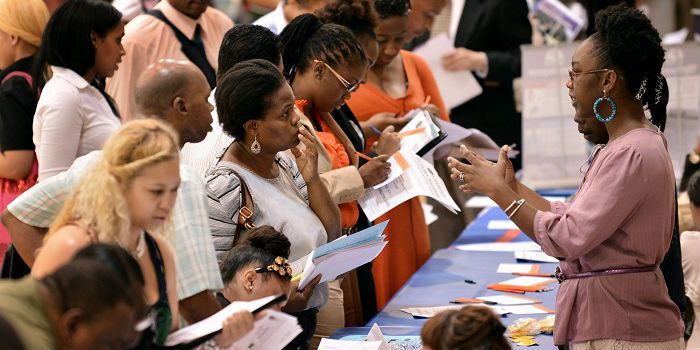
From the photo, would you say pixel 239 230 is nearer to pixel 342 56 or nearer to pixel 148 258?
pixel 148 258

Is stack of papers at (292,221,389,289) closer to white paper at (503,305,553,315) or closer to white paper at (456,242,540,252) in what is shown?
white paper at (503,305,553,315)

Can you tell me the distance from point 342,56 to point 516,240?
1750mm

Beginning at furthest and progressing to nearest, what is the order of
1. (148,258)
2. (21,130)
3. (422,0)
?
(422,0) < (21,130) < (148,258)

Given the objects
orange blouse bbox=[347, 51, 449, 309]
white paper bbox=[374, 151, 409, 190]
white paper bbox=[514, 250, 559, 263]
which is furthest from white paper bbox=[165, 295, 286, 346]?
white paper bbox=[514, 250, 559, 263]

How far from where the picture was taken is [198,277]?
287cm

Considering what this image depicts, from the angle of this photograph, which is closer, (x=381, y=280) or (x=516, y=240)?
(x=381, y=280)

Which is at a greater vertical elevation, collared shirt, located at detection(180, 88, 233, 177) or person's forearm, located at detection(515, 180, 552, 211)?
collared shirt, located at detection(180, 88, 233, 177)

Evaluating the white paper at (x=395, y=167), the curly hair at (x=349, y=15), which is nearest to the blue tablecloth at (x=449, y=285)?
the white paper at (x=395, y=167)

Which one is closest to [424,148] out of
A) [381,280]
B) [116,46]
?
[381,280]

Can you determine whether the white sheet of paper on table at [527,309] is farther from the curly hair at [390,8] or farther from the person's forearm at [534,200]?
the curly hair at [390,8]

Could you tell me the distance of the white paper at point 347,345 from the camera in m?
3.42

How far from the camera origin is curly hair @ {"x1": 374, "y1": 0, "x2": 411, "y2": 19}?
5.16 meters

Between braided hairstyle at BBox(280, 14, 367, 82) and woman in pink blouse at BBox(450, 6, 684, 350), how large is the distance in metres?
1.15

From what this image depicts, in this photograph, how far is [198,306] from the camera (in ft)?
9.53
